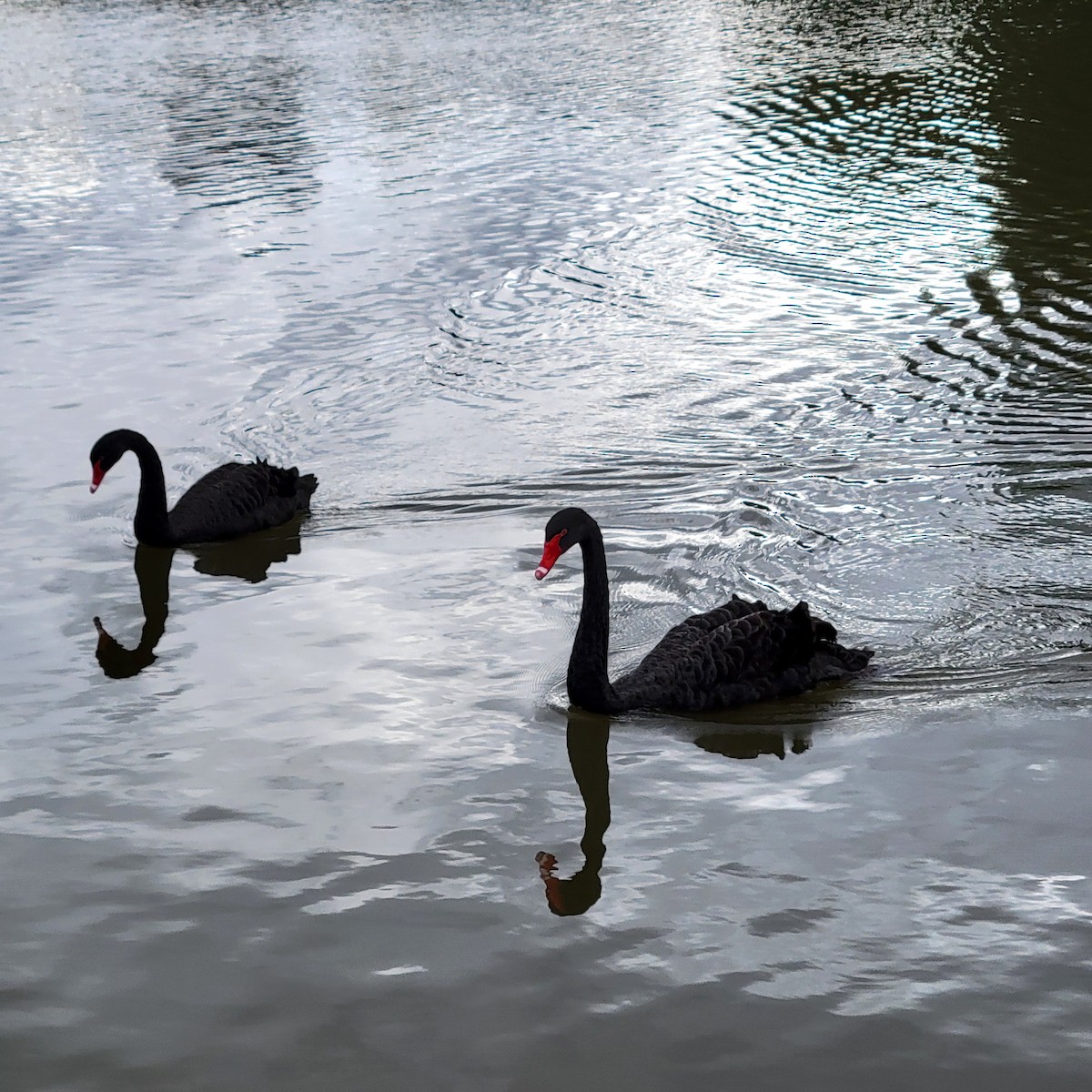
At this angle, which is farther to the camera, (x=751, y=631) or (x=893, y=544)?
(x=893, y=544)

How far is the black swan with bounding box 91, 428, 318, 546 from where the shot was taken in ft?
27.4

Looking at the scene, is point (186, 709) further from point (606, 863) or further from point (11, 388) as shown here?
point (11, 388)

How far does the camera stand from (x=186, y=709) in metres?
6.61

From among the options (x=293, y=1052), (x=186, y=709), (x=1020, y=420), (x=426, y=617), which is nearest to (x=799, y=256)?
(x=1020, y=420)

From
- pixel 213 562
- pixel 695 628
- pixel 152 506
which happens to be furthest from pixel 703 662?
pixel 152 506

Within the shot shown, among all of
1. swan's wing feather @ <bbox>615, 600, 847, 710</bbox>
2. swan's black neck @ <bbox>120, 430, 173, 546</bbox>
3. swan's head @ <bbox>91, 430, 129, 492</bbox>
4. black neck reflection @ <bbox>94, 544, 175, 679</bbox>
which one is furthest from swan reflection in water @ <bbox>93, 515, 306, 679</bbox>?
swan's wing feather @ <bbox>615, 600, 847, 710</bbox>

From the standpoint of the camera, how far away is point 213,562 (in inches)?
336

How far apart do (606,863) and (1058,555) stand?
345cm

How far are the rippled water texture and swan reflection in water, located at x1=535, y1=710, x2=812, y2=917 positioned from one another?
0.02 meters

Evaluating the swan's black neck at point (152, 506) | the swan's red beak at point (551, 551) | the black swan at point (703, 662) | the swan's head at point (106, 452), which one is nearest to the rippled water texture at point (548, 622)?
the black swan at point (703, 662)

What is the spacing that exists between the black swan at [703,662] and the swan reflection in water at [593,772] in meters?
0.13

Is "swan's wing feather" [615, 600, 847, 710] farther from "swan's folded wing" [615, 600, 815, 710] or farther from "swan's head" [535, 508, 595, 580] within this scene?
"swan's head" [535, 508, 595, 580]

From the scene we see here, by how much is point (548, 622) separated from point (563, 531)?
1331 mm

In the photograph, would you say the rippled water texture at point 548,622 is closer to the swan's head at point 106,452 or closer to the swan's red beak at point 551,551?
the swan's head at point 106,452
